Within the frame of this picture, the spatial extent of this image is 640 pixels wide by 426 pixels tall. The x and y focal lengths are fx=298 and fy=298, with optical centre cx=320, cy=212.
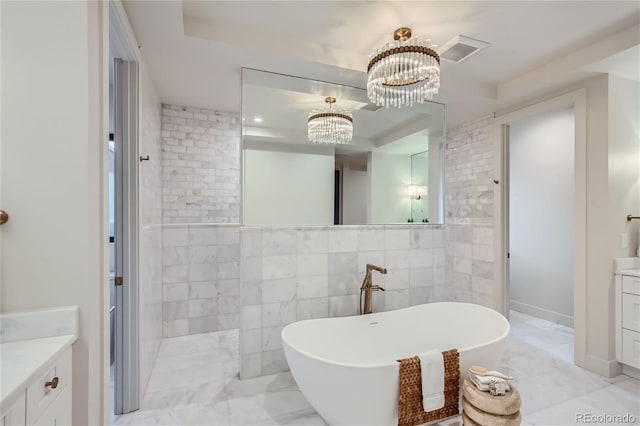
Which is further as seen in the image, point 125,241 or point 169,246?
point 169,246

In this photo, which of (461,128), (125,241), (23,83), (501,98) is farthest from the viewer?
(461,128)

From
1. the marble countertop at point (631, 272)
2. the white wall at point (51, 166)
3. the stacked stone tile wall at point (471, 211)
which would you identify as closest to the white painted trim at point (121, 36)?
the white wall at point (51, 166)

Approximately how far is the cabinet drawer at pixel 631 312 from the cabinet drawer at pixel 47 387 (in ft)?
12.3

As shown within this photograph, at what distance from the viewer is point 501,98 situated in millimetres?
3170

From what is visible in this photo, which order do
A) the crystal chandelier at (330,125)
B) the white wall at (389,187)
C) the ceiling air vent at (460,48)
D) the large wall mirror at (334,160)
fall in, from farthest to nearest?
the white wall at (389,187), the crystal chandelier at (330,125), the large wall mirror at (334,160), the ceiling air vent at (460,48)

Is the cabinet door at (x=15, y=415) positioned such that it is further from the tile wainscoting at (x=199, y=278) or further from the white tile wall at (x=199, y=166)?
the white tile wall at (x=199, y=166)

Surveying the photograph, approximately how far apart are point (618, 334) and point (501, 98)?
2408 mm

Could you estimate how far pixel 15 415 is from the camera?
821 mm

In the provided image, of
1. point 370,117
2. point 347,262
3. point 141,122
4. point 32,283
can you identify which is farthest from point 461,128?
point 32,283

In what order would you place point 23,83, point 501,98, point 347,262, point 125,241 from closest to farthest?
point 23,83, point 125,241, point 347,262, point 501,98

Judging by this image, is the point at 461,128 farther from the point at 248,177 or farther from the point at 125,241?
the point at 125,241

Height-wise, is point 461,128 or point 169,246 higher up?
point 461,128

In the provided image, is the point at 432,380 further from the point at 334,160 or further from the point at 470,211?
the point at 470,211

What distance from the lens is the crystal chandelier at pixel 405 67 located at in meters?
1.92
